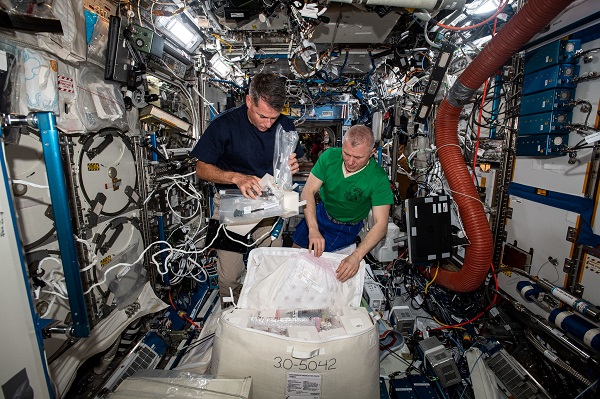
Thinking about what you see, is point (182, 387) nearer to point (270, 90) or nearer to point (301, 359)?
point (301, 359)

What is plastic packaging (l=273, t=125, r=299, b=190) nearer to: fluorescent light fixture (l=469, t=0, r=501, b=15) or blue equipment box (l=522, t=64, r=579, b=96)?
fluorescent light fixture (l=469, t=0, r=501, b=15)

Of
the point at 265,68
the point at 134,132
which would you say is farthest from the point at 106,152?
the point at 265,68

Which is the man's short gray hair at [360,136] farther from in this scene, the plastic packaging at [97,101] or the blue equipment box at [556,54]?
the plastic packaging at [97,101]

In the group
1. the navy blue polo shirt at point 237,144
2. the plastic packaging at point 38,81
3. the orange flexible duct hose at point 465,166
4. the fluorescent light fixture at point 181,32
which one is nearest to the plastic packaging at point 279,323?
the navy blue polo shirt at point 237,144

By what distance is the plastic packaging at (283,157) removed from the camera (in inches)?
74.2

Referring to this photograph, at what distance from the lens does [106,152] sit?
237 centimetres

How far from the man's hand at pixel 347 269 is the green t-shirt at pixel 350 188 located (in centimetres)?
76

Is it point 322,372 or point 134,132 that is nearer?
point 322,372

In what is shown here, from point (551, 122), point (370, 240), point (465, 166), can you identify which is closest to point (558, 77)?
point (551, 122)

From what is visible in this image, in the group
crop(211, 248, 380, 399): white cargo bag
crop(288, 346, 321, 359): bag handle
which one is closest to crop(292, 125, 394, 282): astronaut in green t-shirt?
crop(211, 248, 380, 399): white cargo bag

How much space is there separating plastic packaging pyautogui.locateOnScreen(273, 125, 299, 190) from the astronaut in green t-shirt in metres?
0.45

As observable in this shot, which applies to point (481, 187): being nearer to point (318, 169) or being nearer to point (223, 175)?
point (318, 169)

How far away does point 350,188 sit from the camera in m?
2.49

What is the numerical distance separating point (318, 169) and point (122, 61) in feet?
6.51
